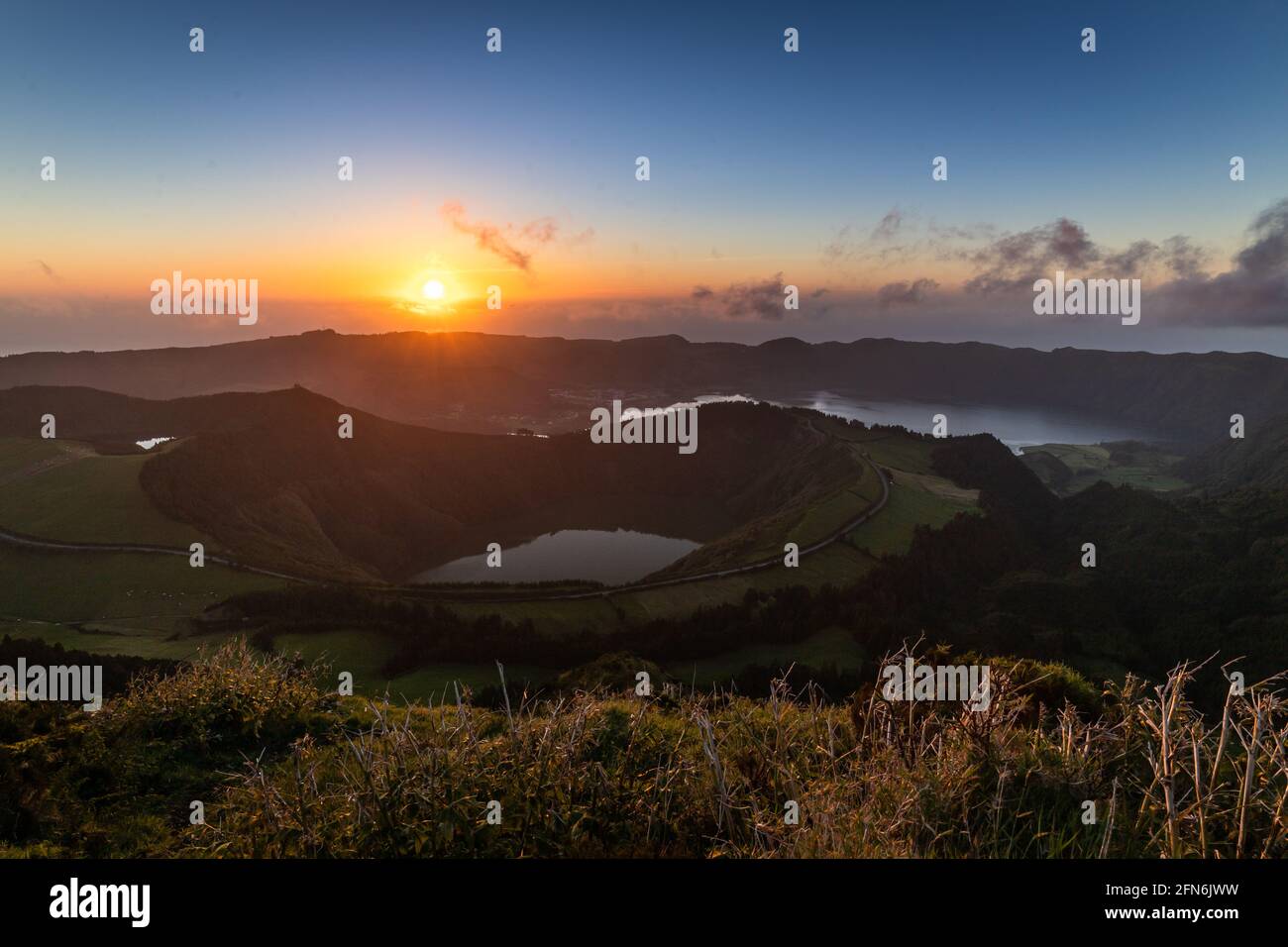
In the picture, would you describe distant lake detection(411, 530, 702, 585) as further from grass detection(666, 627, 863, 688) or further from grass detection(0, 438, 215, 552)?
grass detection(666, 627, 863, 688)

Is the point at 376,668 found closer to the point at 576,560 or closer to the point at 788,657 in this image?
the point at 788,657

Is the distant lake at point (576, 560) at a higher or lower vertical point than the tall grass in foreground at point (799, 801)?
lower

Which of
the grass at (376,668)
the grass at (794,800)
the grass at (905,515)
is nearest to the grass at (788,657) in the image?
the grass at (376,668)

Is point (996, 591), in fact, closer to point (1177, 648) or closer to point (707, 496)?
point (1177, 648)

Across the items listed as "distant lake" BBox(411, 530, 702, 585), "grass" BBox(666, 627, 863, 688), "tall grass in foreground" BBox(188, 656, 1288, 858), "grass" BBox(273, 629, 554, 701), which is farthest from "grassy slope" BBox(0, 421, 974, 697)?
"tall grass in foreground" BBox(188, 656, 1288, 858)

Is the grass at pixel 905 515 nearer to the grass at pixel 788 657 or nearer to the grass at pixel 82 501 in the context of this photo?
the grass at pixel 788 657

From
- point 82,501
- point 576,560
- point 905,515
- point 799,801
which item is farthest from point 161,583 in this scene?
point 905,515
